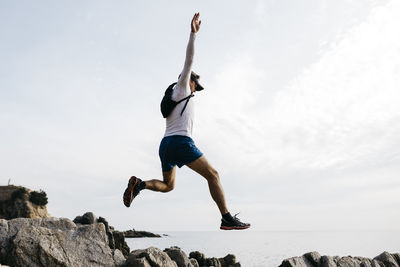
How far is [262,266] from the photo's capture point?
39344mm

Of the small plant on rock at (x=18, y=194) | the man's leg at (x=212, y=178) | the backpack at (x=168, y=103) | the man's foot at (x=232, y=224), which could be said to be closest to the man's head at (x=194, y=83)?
the backpack at (x=168, y=103)

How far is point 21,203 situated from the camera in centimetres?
5219

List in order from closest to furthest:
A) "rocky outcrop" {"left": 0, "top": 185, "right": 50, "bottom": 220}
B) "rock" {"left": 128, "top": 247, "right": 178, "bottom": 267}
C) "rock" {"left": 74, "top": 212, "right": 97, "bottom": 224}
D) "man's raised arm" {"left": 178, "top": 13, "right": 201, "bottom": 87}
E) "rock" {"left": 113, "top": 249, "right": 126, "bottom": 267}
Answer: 1. "man's raised arm" {"left": 178, "top": 13, "right": 201, "bottom": 87}
2. "rock" {"left": 113, "top": 249, "right": 126, "bottom": 267}
3. "rock" {"left": 128, "top": 247, "right": 178, "bottom": 267}
4. "rock" {"left": 74, "top": 212, "right": 97, "bottom": 224}
5. "rocky outcrop" {"left": 0, "top": 185, "right": 50, "bottom": 220}

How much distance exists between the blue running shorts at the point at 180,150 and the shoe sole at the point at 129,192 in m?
0.68

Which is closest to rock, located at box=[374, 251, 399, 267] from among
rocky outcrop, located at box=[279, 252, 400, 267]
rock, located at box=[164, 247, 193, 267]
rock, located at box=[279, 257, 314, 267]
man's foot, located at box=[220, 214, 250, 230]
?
rocky outcrop, located at box=[279, 252, 400, 267]

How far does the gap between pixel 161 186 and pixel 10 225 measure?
118 inches

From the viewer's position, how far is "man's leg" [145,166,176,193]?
6520 millimetres

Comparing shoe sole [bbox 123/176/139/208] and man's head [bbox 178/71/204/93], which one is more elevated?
man's head [bbox 178/71/204/93]

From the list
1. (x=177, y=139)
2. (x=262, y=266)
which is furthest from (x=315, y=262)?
(x=262, y=266)

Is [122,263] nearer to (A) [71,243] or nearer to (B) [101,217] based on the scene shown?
(A) [71,243]

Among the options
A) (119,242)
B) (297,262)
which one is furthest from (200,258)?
(297,262)

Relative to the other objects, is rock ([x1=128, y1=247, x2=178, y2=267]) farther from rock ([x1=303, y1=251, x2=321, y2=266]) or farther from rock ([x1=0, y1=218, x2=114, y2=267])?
rock ([x1=303, y1=251, x2=321, y2=266])

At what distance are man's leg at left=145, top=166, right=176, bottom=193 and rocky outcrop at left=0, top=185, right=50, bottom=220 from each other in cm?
5026

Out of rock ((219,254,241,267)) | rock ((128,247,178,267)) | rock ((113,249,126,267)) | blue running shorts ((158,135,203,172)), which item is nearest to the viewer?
blue running shorts ((158,135,203,172))
